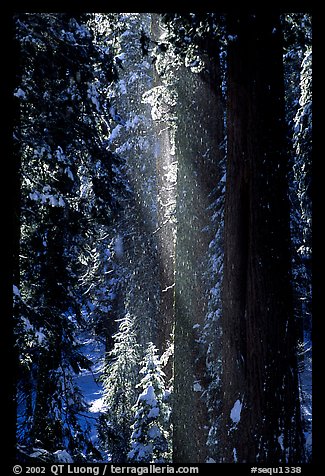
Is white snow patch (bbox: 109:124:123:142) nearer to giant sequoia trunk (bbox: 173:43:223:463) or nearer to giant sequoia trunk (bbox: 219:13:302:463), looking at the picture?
giant sequoia trunk (bbox: 173:43:223:463)

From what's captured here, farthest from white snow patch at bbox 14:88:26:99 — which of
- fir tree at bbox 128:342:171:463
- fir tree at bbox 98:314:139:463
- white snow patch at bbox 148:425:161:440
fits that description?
fir tree at bbox 98:314:139:463

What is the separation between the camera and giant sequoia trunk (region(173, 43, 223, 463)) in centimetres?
805

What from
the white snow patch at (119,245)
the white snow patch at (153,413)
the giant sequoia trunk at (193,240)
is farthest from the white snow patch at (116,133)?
the white snow patch at (153,413)

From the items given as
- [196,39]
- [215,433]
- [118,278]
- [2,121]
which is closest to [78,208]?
[2,121]

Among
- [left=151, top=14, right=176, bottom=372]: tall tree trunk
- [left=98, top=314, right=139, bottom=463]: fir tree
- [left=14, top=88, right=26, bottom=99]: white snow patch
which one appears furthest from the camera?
[left=151, top=14, right=176, bottom=372]: tall tree trunk

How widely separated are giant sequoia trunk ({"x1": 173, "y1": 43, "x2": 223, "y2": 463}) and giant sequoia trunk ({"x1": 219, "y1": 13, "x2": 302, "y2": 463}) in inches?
91.5

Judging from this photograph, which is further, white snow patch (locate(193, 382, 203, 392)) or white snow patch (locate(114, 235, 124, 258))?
white snow patch (locate(114, 235, 124, 258))

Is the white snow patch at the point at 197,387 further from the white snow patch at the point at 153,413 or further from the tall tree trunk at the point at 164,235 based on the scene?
the tall tree trunk at the point at 164,235

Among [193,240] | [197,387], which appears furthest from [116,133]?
[197,387]

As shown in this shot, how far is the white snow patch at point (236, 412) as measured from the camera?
5.56 metres

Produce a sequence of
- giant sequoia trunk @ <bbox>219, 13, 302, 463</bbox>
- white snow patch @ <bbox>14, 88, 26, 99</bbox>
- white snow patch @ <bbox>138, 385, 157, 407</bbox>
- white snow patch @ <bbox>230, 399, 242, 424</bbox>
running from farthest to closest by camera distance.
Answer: white snow patch @ <bbox>138, 385, 157, 407</bbox>
white snow patch @ <bbox>14, 88, 26, 99</bbox>
white snow patch @ <bbox>230, 399, 242, 424</bbox>
giant sequoia trunk @ <bbox>219, 13, 302, 463</bbox>

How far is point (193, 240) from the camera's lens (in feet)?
27.1

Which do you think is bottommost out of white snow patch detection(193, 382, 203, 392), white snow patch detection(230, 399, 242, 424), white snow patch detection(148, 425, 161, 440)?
white snow patch detection(148, 425, 161, 440)

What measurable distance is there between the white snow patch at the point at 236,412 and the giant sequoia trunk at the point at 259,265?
1cm
